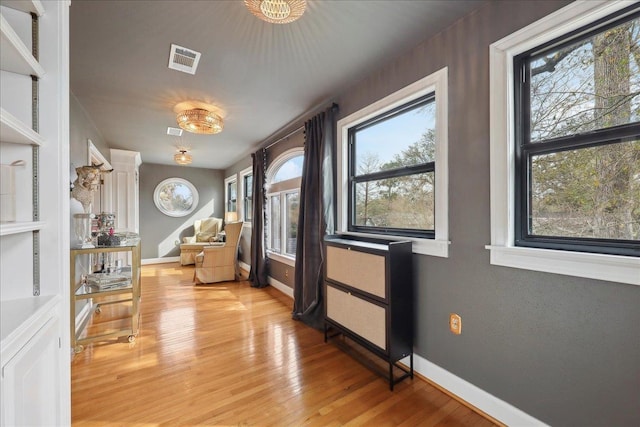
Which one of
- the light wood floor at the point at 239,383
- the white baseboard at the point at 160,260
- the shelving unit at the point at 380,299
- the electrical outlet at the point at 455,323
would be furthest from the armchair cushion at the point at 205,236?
the electrical outlet at the point at 455,323

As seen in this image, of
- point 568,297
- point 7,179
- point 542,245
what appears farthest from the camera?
point 542,245

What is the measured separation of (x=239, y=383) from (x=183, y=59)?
8.26ft

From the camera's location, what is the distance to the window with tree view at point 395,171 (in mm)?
2115

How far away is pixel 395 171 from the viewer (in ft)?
7.69

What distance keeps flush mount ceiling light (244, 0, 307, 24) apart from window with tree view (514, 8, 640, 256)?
128 cm

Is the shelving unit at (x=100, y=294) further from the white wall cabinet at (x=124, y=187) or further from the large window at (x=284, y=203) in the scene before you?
the white wall cabinet at (x=124, y=187)

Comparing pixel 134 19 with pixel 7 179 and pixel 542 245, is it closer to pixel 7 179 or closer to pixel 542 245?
pixel 7 179

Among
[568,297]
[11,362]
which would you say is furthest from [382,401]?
[11,362]

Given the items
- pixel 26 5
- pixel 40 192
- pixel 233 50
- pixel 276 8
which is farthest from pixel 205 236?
pixel 276 8

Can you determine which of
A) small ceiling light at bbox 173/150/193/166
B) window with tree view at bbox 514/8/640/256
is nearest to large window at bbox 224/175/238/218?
small ceiling light at bbox 173/150/193/166

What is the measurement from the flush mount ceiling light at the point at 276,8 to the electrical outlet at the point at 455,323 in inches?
82.1

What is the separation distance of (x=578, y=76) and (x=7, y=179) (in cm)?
264

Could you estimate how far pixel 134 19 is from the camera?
1.73m

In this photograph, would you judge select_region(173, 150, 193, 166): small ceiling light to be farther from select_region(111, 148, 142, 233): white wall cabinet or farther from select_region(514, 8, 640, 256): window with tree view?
select_region(514, 8, 640, 256): window with tree view
